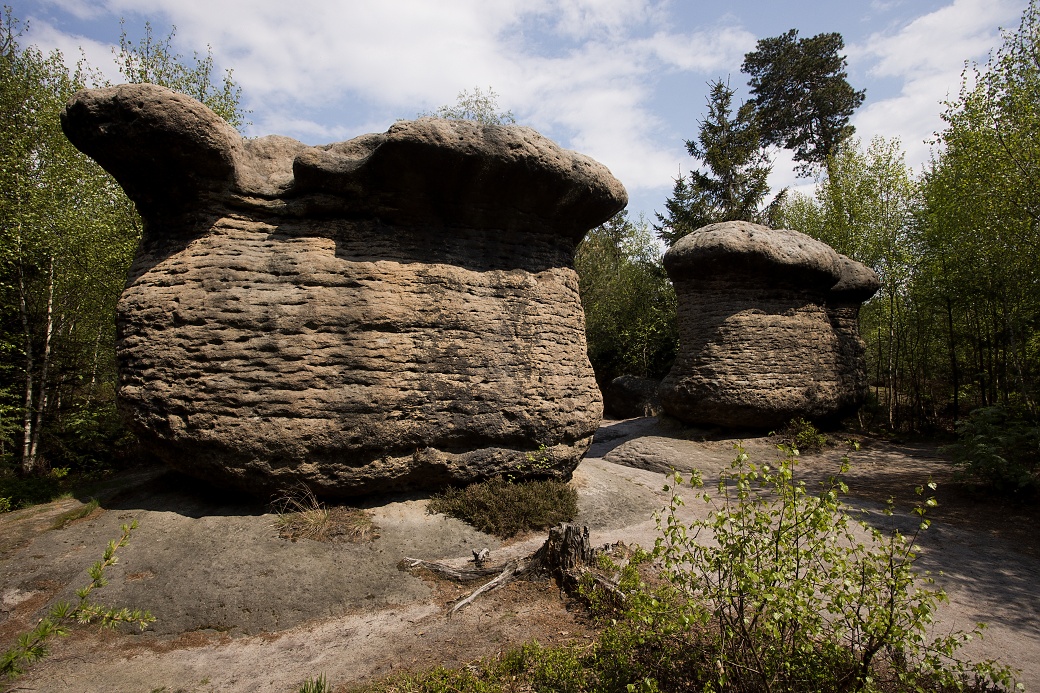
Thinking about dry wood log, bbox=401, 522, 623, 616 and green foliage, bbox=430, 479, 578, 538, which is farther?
green foliage, bbox=430, 479, 578, 538

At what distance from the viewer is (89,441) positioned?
11.2 metres

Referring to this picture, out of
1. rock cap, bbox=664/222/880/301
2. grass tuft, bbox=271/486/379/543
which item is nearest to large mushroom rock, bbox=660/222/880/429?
rock cap, bbox=664/222/880/301

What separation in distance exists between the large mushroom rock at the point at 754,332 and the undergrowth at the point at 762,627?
8830 millimetres

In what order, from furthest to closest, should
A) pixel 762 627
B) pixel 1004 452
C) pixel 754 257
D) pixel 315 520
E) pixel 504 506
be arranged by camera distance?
1. pixel 754 257
2. pixel 1004 452
3. pixel 504 506
4. pixel 315 520
5. pixel 762 627

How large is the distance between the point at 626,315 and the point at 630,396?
525cm

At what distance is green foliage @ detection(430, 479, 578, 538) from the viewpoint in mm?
6746

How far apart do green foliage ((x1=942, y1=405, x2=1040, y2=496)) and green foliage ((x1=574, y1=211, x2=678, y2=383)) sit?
12.0 m

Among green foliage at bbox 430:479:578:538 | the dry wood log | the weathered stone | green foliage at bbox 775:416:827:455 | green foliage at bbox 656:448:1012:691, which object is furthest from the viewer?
the weathered stone

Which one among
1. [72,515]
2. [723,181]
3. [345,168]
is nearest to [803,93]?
[723,181]

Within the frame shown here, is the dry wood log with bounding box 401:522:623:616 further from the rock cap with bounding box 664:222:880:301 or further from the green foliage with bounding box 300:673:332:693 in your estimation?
the rock cap with bounding box 664:222:880:301

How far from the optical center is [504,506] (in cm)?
691

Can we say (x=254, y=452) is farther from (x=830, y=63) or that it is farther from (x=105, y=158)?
(x=830, y=63)

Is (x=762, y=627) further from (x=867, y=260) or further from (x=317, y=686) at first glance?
(x=867, y=260)

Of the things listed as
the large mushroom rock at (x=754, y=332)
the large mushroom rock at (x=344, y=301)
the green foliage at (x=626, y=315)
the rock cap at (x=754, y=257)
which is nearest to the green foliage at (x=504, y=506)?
the large mushroom rock at (x=344, y=301)
